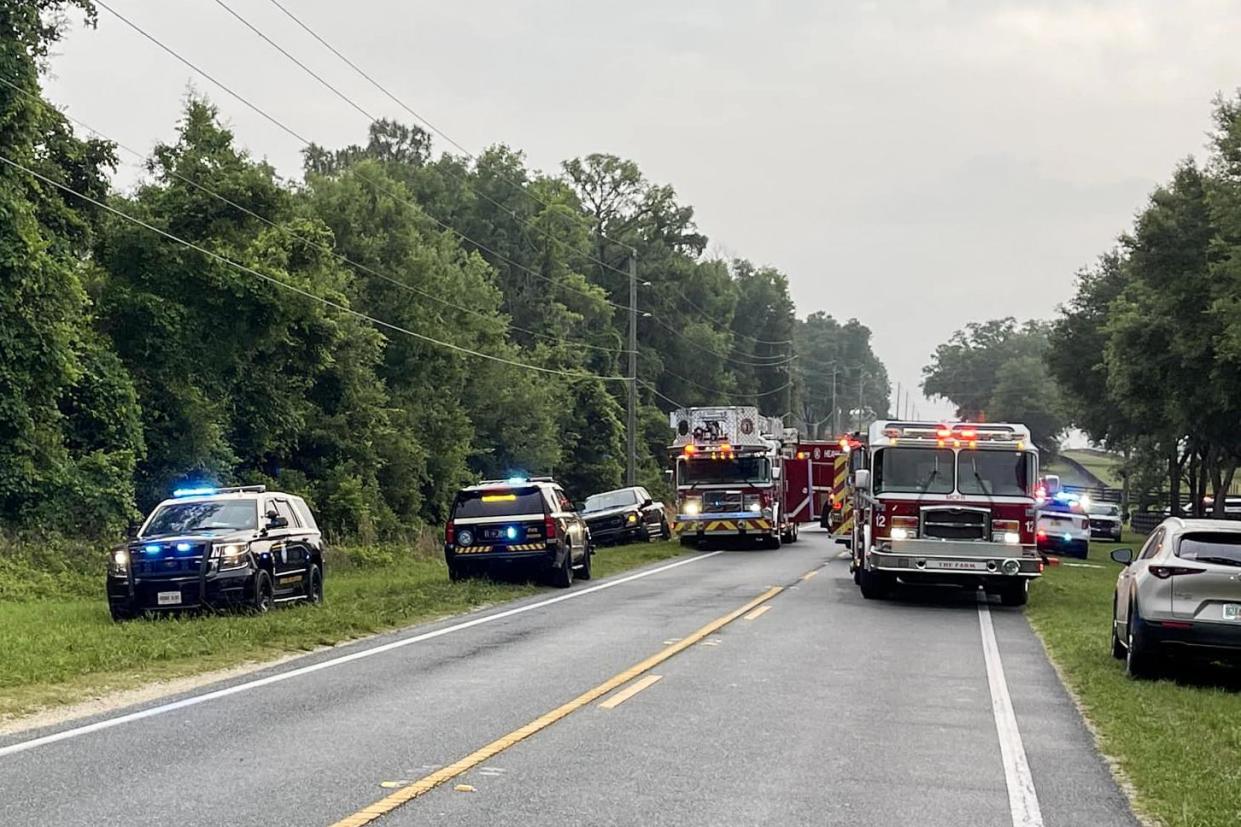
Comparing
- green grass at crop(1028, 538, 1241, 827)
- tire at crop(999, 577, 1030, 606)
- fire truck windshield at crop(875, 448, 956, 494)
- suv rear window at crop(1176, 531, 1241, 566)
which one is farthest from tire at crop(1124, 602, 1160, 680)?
tire at crop(999, 577, 1030, 606)

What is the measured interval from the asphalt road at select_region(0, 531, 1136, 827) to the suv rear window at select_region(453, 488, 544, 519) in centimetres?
705

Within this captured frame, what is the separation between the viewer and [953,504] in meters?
21.3

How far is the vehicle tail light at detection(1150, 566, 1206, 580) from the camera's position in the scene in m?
13.1

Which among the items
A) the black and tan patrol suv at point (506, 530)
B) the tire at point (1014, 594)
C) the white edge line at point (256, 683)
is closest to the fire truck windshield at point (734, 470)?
the black and tan patrol suv at point (506, 530)

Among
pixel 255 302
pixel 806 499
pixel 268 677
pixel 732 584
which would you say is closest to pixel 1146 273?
pixel 806 499

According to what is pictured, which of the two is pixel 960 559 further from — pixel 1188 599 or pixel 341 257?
pixel 341 257

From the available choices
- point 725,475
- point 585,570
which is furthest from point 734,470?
point 585,570

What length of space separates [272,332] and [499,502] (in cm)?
1007

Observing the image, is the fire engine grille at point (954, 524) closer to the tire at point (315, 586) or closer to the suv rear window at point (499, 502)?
the suv rear window at point (499, 502)

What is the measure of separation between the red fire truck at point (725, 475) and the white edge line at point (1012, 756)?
2079 centimetres

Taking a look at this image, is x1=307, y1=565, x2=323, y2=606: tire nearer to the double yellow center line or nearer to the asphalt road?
the asphalt road

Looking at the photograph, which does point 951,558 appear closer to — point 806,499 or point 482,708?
point 482,708

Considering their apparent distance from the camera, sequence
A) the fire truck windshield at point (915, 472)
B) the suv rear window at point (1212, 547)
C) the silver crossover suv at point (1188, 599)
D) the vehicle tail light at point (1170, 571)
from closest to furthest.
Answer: the silver crossover suv at point (1188, 599) < the vehicle tail light at point (1170, 571) < the suv rear window at point (1212, 547) < the fire truck windshield at point (915, 472)

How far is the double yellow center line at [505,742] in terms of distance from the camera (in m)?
7.57
